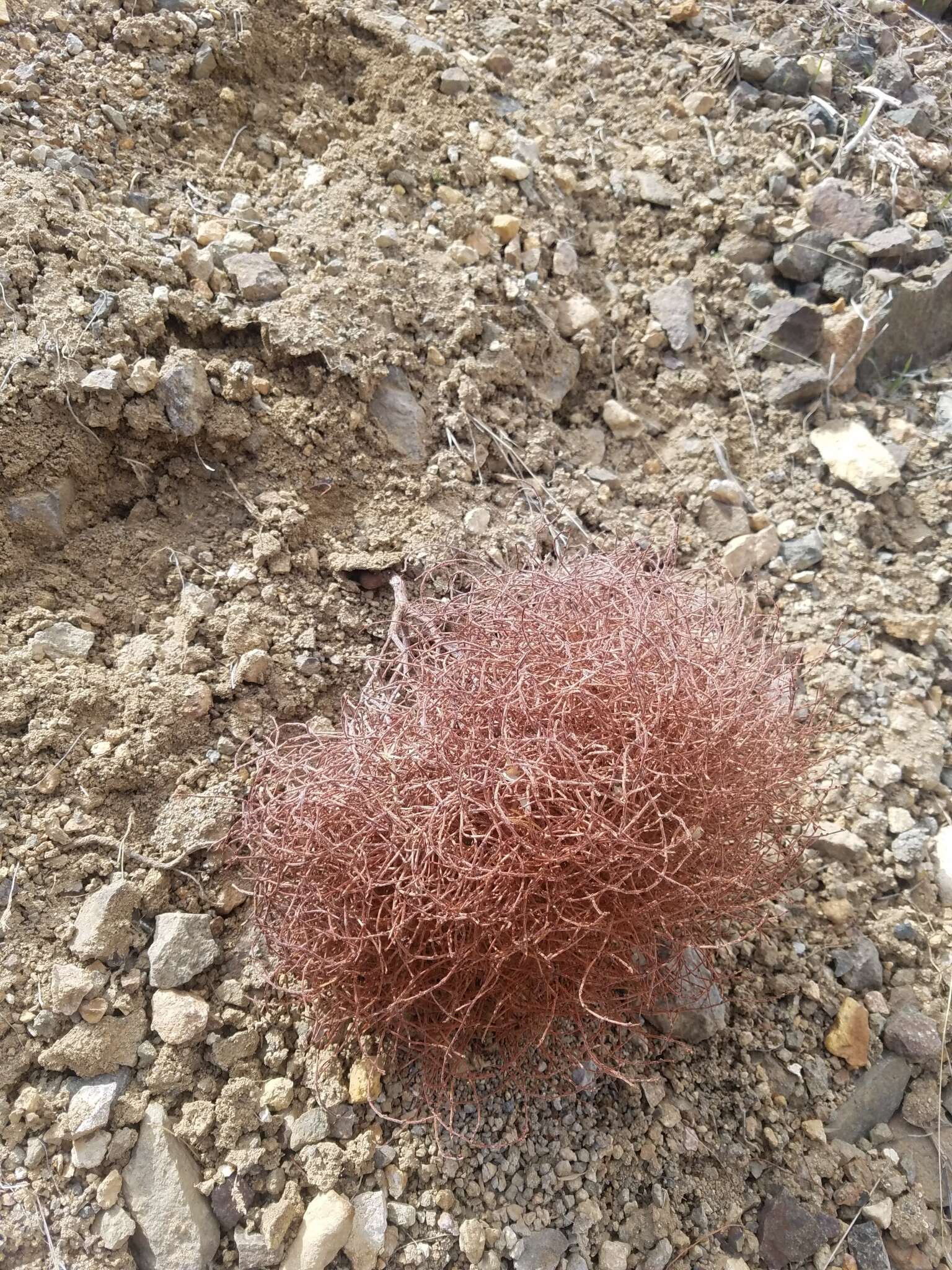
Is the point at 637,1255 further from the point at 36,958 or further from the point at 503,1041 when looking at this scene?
the point at 36,958

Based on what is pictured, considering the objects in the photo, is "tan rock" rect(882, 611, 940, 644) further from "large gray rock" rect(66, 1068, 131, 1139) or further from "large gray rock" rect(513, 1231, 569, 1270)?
"large gray rock" rect(66, 1068, 131, 1139)

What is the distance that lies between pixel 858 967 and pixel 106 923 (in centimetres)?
136

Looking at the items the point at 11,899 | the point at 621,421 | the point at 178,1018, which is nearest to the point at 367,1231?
the point at 178,1018

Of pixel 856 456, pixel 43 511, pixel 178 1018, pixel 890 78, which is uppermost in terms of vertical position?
pixel 890 78

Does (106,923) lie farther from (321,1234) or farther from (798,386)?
(798,386)

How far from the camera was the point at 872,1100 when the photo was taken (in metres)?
1.39

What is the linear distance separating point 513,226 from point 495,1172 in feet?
6.91

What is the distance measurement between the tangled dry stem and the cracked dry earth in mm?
103

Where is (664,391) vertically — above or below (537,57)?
below

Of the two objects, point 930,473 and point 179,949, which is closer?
point 179,949

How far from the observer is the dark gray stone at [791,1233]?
4.15 feet

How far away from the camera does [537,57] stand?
2469mm

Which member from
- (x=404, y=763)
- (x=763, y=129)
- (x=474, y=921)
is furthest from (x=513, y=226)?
(x=474, y=921)

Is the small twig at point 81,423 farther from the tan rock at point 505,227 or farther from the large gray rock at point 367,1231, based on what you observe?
the large gray rock at point 367,1231
